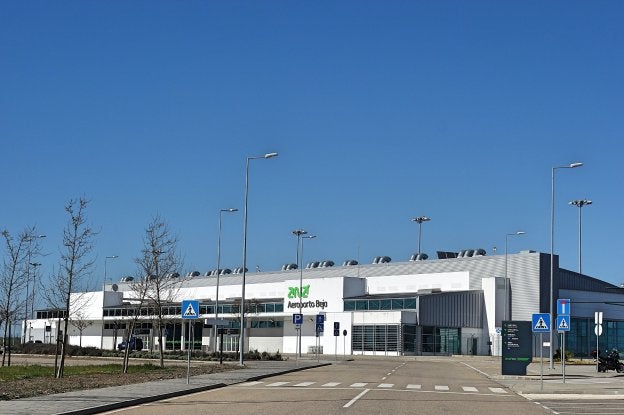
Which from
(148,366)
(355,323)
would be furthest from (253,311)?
(148,366)

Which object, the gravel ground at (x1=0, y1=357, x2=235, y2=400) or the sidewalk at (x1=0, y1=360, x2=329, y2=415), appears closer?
the sidewalk at (x1=0, y1=360, x2=329, y2=415)

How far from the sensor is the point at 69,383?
90.8 feet

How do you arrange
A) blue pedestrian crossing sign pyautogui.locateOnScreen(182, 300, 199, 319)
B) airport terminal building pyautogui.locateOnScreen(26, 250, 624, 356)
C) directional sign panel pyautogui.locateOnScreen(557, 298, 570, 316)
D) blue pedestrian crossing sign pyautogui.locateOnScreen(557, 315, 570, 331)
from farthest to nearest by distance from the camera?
1. airport terminal building pyautogui.locateOnScreen(26, 250, 624, 356)
2. blue pedestrian crossing sign pyautogui.locateOnScreen(557, 315, 570, 331)
3. directional sign panel pyautogui.locateOnScreen(557, 298, 570, 316)
4. blue pedestrian crossing sign pyautogui.locateOnScreen(182, 300, 199, 319)

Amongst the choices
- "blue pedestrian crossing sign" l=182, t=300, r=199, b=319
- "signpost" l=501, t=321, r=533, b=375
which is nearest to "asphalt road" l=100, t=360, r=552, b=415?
"blue pedestrian crossing sign" l=182, t=300, r=199, b=319

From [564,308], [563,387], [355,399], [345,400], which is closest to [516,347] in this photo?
[564,308]

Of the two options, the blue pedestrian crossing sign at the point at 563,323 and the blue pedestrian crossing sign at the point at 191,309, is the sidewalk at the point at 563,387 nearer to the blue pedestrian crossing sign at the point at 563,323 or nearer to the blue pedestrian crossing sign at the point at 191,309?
the blue pedestrian crossing sign at the point at 563,323

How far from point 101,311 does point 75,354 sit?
48.4m

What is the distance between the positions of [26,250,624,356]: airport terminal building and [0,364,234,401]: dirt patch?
1809 inches

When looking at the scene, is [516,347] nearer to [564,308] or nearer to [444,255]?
[564,308]

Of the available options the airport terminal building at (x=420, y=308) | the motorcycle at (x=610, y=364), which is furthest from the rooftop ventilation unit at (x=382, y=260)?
the motorcycle at (x=610, y=364)

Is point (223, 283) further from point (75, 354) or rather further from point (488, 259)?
point (75, 354)

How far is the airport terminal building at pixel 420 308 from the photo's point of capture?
85.1 m

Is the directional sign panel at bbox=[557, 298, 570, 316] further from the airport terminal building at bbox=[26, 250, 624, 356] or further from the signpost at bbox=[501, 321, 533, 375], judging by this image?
the airport terminal building at bbox=[26, 250, 624, 356]

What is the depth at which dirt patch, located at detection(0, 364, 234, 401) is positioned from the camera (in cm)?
2344
